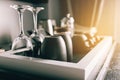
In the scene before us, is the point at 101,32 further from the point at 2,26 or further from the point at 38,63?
the point at 38,63

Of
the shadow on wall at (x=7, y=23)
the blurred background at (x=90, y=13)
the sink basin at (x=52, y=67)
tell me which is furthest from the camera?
the blurred background at (x=90, y=13)

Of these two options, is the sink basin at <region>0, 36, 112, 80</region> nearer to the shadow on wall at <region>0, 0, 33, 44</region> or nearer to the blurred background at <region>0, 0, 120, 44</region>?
the shadow on wall at <region>0, 0, 33, 44</region>

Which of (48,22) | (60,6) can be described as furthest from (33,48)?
(60,6)

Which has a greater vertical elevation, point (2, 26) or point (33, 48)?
point (2, 26)

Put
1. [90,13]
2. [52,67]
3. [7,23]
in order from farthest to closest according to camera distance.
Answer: [90,13], [7,23], [52,67]

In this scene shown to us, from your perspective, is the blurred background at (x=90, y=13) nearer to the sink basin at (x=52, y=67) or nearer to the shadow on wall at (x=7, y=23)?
the shadow on wall at (x=7, y=23)

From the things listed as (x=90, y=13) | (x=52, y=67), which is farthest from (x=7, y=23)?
(x=90, y=13)

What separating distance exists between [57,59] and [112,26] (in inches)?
50.8

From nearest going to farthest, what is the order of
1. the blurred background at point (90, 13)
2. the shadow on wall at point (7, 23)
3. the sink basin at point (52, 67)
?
the sink basin at point (52, 67) < the shadow on wall at point (7, 23) < the blurred background at point (90, 13)

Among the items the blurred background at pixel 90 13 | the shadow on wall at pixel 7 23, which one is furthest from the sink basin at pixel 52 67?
the blurred background at pixel 90 13

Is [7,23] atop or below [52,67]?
atop

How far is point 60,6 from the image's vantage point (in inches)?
72.0

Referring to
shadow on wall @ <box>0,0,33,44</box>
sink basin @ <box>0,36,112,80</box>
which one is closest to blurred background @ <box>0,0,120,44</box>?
shadow on wall @ <box>0,0,33,44</box>

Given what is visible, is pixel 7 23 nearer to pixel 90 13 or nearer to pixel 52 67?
pixel 52 67
